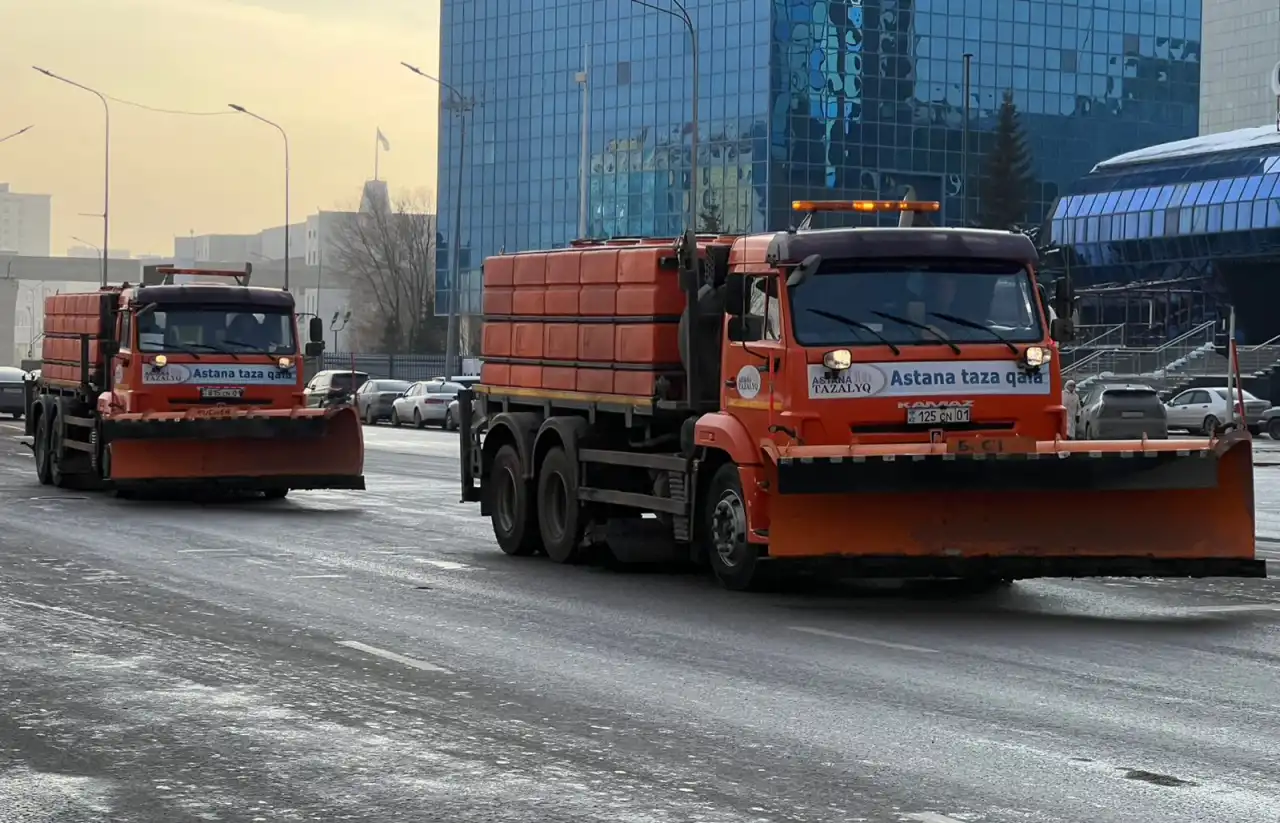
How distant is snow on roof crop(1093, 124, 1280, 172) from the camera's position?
8244 centimetres

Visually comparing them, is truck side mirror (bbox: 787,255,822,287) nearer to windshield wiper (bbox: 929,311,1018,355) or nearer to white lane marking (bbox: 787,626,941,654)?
windshield wiper (bbox: 929,311,1018,355)

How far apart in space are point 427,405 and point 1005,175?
52.5m

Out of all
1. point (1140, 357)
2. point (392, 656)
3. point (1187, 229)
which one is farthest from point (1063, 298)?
point (1187, 229)

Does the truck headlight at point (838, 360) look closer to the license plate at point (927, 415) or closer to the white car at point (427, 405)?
the license plate at point (927, 415)

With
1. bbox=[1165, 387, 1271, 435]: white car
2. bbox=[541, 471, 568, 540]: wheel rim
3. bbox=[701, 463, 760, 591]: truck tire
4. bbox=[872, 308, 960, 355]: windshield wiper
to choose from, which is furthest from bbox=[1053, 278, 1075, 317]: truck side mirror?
bbox=[1165, 387, 1271, 435]: white car

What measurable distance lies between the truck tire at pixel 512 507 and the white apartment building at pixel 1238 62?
470ft

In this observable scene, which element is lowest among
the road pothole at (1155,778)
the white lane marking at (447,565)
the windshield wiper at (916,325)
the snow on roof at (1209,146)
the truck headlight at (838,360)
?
the white lane marking at (447,565)

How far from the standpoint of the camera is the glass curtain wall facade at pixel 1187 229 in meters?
80.5

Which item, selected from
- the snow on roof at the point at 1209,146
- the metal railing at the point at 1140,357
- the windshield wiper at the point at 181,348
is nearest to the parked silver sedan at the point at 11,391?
the windshield wiper at the point at 181,348

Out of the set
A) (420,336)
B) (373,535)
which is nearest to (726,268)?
(373,535)

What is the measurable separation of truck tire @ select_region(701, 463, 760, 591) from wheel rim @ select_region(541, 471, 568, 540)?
2.46 meters

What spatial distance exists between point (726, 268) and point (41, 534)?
25.6 feet

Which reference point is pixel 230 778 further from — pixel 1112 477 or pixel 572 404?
pixel 572 404

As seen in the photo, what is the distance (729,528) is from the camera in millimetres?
14727
